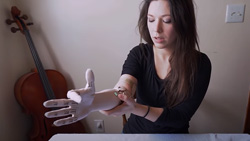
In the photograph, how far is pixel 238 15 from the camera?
1.03 meters

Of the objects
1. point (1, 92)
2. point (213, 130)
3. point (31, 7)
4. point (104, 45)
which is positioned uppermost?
point (31, 7)

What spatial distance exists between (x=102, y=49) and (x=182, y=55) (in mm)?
625

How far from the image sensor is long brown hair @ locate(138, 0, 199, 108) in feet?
2.06

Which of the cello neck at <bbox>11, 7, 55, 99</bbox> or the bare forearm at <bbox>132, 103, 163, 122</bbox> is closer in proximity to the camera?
the bare forearm at <bbox>132, 103, 163, 122</bbox>

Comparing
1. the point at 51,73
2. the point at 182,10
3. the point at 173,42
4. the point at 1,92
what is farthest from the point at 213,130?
the point at 1,92

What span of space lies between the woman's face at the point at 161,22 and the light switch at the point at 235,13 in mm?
588

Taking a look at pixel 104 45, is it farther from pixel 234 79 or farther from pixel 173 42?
pixel 234 79

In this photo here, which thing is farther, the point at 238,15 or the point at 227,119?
the point at 227,119

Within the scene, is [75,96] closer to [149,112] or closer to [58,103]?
[58,103]

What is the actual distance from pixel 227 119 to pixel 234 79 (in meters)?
0.30

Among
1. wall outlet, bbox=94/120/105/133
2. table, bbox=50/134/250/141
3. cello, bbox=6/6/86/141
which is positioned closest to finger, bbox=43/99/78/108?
table, bbox=50/134/250/141

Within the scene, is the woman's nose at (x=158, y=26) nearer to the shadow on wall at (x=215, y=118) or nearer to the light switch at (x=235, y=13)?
the light switch at (x=235, y=13)

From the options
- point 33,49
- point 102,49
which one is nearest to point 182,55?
point 102,49

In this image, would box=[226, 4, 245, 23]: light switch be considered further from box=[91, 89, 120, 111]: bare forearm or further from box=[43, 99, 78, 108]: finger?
box=[43, 99, 78, 108]: finger
